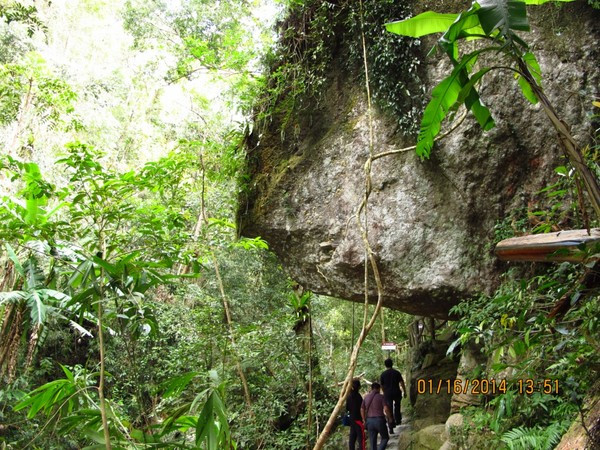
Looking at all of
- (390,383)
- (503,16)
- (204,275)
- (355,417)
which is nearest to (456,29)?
(503,16)

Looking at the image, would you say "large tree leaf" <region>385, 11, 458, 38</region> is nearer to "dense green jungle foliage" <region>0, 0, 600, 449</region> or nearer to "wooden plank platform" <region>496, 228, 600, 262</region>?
"dense green jungle foliage" <region>0, 0, 600, 449</region>

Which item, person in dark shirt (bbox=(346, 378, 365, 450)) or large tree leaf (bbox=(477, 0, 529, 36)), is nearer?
large tree leaf (bbox=(477, 0, 529, 36))

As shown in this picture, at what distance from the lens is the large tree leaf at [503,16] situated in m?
2.08

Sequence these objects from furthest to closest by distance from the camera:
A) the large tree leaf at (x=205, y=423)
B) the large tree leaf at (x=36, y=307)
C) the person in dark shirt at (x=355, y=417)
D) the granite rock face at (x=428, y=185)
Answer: the person in dark shirt at (x=355, y=417)
the granite rock face at (x=428, y=185)
the large tree leaf at (x=36, y=307)
the large tree leaf at (x=205, y=423)

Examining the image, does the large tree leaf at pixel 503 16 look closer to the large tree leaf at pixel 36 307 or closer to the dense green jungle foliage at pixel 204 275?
the dense green jungle foliage at pixel 204 275

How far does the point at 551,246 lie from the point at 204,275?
7.26 metres

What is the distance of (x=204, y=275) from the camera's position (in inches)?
357

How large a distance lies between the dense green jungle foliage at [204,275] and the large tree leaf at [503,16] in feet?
4.29

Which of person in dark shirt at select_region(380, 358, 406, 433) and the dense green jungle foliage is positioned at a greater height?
the dense green jungle foliage

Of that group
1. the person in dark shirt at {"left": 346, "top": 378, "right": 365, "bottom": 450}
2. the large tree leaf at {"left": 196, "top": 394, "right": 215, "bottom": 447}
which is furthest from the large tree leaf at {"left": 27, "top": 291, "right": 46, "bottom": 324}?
the person in dark shirt at {"left": 346, "top": 378, "right": 365, "bottom": 450}

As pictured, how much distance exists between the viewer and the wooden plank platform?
97.7 inches

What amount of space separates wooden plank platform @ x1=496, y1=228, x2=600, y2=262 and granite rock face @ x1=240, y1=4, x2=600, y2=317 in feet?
4.30

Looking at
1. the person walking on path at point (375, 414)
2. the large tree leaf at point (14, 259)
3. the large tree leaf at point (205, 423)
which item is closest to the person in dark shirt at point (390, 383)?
the person walking on path at point (375, 414)

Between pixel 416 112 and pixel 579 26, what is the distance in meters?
1.88
